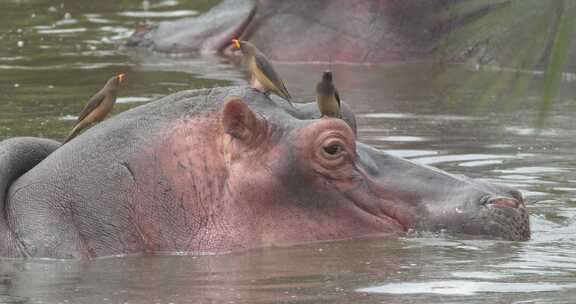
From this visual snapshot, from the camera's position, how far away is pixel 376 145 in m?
8.80

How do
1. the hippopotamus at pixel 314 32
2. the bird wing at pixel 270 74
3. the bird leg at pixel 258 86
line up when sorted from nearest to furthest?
the bird leg at pixel 258 86 < the bird wing at pixel 270 74 < the hippopotamus at pixel 314 32

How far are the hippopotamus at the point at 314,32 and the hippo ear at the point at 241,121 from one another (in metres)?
8.52

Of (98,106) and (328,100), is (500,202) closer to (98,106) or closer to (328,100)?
(328,100)

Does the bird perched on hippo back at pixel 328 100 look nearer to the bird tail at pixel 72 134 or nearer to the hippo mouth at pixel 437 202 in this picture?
the hippo mouth at pixel 437 202

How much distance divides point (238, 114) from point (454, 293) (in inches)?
55.9

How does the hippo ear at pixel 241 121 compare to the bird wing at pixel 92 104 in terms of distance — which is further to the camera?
the bird wing at pixel 92 104

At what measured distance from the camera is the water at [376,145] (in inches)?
177

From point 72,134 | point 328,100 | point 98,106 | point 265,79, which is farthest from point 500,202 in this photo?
point 98,106

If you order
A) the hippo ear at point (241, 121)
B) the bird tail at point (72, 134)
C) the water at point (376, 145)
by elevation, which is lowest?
the water at point (376, 145)

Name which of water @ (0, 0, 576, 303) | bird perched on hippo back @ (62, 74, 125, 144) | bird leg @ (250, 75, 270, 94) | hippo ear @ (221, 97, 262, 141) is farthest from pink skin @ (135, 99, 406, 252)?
bird perched on hippo back @ (62, 74, 125, 144)

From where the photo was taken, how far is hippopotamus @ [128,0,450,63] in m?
14.5

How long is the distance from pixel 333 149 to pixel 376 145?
342 cm

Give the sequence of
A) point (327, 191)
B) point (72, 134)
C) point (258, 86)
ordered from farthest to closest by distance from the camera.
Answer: point (72, 134) < point (258, 86) < point (327, 191)

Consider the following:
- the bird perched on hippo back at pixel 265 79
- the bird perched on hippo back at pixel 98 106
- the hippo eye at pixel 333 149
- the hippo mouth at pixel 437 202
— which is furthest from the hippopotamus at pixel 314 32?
the hippo eye at pixel 333 149
